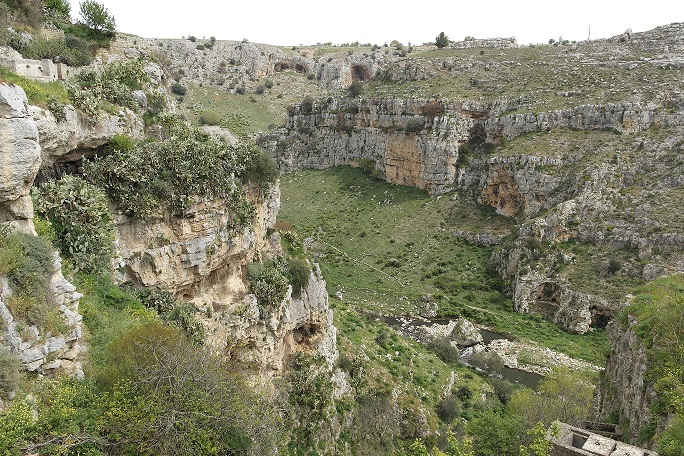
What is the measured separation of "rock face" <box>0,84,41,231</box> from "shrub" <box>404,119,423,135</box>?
53.5 meters

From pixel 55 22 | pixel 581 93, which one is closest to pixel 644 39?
pixel 581 93

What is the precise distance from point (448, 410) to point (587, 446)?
14.8m

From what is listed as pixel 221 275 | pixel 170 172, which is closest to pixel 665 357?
pixel 221 275

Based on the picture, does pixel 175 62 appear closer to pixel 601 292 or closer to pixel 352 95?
pixel 352 95

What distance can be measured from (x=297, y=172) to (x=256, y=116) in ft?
48.1

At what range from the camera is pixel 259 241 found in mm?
22234

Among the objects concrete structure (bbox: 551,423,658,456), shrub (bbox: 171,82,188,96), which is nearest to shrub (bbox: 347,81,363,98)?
shrub (bbox: 171,82,188,96)

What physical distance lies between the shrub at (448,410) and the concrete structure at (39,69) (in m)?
25.1

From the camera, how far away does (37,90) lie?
14.0 meters

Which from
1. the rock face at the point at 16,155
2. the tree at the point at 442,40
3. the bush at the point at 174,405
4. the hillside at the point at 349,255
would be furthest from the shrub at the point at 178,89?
the bush at the point at 174,405

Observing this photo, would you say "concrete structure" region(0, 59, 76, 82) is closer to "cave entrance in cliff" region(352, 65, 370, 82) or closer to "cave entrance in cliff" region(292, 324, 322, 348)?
Result: "cave entrance in cliff" region(292, 324, 322, 348)

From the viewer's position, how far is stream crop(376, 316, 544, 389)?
1389 inches

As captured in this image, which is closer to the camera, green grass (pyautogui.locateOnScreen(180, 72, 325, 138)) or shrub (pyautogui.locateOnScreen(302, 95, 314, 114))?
green grass (pyautogui.locateOnScreen(180, 72, 325, 138))

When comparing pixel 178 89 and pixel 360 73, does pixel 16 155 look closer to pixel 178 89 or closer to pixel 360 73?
pixel 178 89
